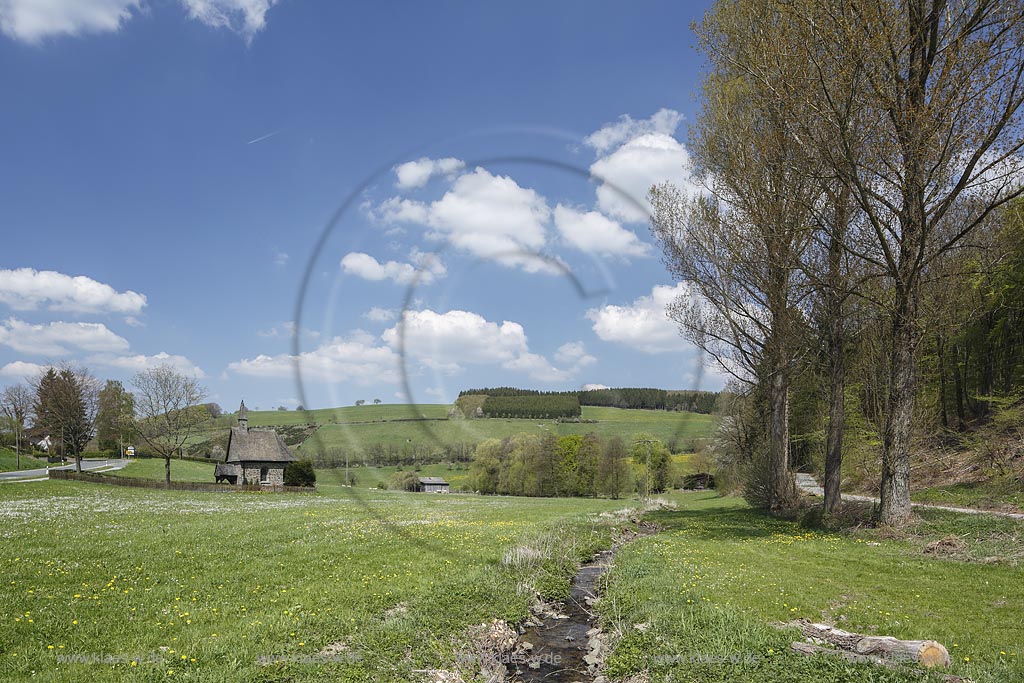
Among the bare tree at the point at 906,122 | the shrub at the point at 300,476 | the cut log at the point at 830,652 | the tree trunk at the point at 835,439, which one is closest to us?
the cut log at the point at 830,652

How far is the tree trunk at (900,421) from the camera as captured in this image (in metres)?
17.9

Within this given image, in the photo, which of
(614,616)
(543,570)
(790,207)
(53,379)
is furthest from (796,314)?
(53,379)

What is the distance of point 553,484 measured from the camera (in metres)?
8.26

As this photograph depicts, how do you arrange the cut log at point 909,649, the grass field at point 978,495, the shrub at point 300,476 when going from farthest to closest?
the shrub at point 300,476
the grass field at point 978,495
the cut log at point 909,649

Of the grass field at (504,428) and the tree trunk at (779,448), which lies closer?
→ the grass field at (504,428)

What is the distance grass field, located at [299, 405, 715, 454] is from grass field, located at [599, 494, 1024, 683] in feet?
11.5

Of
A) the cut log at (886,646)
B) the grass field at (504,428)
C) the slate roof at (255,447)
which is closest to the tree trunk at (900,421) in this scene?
the cut log at (886,646)

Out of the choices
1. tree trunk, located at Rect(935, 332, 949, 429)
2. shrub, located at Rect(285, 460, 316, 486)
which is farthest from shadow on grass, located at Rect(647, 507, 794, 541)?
shrub, located at Rect(285, 460, 316, 486)

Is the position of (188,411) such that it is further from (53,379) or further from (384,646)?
→ (384,646)

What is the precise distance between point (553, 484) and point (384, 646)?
3651 millimetres

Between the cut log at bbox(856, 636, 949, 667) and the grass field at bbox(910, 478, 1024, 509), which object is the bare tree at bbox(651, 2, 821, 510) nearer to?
the grass field at bbox(910, 478, 1024, 509)

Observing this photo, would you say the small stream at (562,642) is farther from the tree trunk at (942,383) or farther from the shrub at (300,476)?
the shrub at (300,476)

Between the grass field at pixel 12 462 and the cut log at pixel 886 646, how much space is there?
7514cm

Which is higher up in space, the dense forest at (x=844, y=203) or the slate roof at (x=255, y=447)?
the dense forest at (x=844, y=203)
